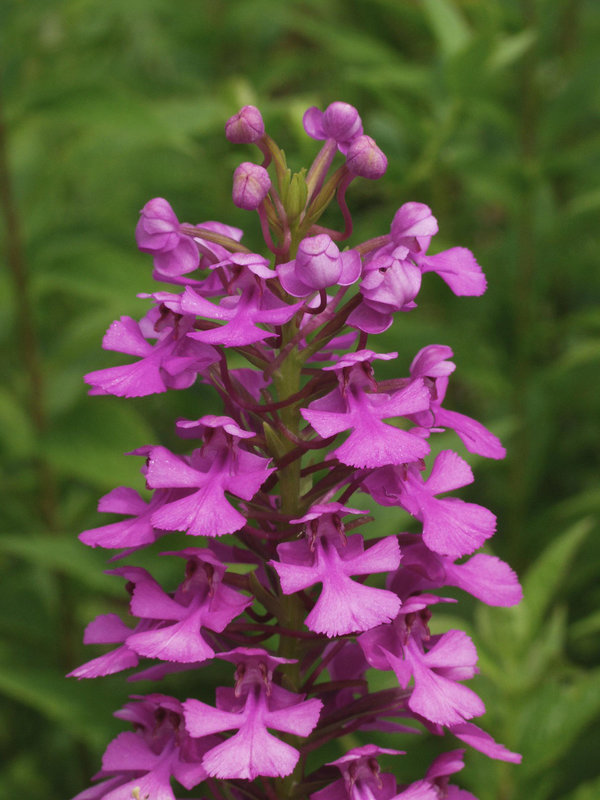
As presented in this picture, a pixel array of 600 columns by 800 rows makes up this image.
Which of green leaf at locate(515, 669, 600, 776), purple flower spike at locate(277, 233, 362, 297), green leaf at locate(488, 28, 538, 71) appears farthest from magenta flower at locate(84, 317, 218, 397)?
green leaf at locate(488, 28, 538, 71)

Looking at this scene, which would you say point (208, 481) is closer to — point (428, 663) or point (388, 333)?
point (428, 663)

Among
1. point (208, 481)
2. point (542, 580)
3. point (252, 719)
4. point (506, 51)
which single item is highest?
point (506, 51)

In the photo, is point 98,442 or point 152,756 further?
point 98,442

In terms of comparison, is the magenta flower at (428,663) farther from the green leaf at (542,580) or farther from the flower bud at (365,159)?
the green leaf at (542,580)

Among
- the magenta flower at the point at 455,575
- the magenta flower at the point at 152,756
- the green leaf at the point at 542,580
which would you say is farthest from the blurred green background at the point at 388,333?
the magenta flower at the point at 152,756

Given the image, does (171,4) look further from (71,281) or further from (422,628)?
(422,628)

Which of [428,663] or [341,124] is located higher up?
[341,124]

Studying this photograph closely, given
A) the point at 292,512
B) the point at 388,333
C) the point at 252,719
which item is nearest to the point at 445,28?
the point at 388,333
